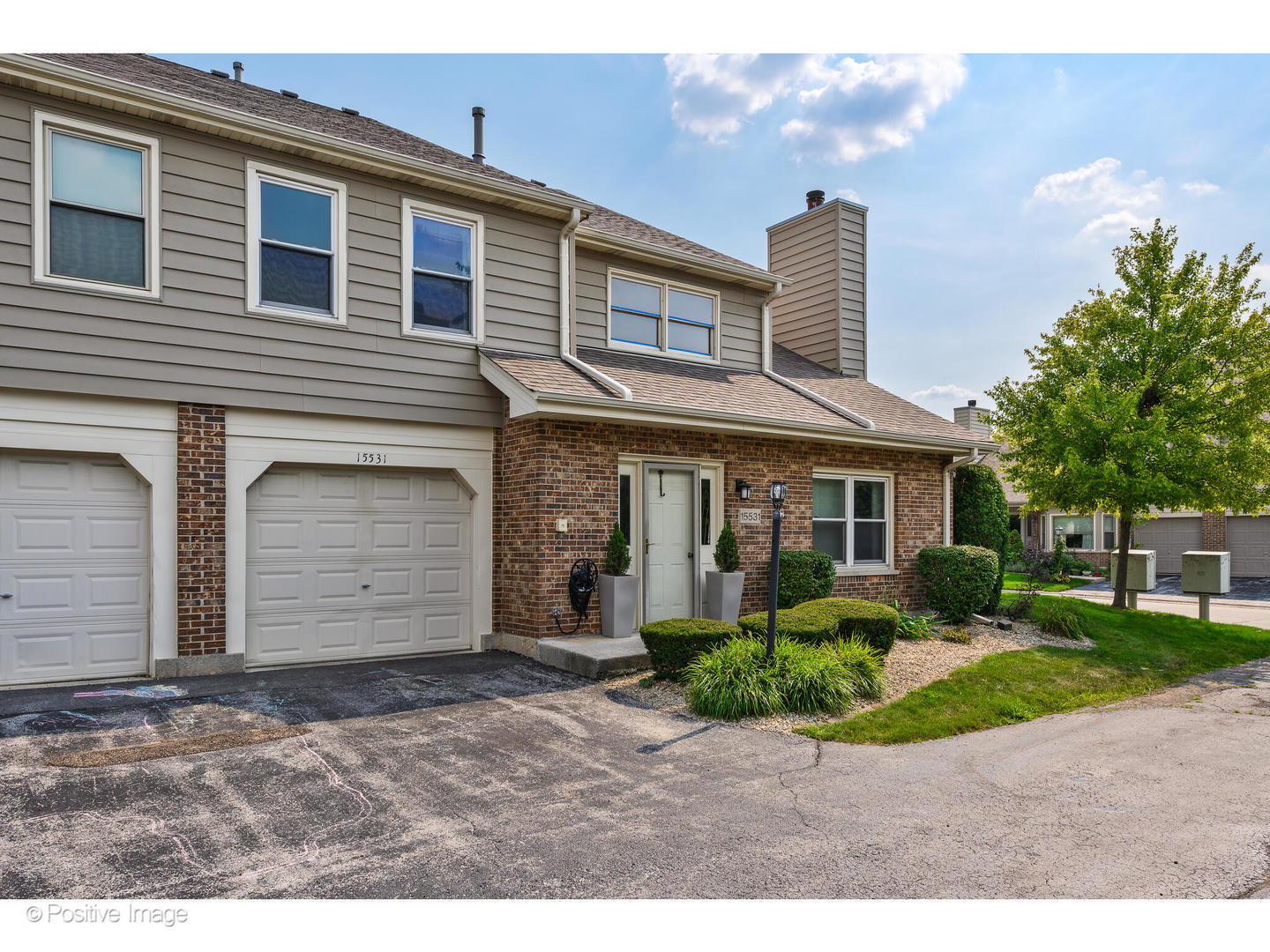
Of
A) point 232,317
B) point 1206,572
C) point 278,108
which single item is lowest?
point 1206,572

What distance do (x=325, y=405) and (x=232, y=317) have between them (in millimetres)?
1239

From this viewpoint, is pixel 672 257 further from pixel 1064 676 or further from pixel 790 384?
pixel 1064 676

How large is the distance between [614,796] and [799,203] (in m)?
14.5

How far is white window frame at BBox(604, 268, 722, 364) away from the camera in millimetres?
11320

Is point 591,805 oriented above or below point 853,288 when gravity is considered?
below

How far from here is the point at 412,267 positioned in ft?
30.0

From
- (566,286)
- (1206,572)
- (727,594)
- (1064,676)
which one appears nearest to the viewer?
(1064,676)

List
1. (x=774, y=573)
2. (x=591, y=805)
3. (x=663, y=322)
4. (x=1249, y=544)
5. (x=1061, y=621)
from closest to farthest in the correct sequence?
1. (x=591, y=805)
2. (x=774, y=573)
3. (x=1061, y=621)
4. (x=663, y=322)
5. (x=1249, y=544)

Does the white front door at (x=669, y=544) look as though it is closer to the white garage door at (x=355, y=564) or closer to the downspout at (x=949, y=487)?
the white garage door at (x=355, y=564)

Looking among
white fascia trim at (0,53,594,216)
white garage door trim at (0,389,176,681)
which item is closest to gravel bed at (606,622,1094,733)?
white garage door trim at (0,389,176,681)

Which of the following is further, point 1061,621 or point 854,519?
point 854,519

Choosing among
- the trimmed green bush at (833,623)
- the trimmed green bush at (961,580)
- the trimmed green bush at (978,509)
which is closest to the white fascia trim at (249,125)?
the trimmed green bush at (833,623)

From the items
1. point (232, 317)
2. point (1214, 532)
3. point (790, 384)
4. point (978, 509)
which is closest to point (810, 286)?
point (790, 384)

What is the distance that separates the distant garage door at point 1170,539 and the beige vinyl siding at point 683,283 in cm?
1843
